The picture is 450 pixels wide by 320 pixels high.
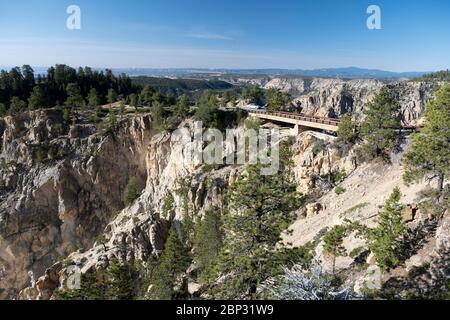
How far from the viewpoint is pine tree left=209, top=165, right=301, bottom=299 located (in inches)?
702

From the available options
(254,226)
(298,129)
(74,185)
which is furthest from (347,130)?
(74,185)

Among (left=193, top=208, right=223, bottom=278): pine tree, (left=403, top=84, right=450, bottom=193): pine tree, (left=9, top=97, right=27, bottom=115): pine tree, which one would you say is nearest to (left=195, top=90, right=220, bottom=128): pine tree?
(left=193, top=208, right=223, bottom=278): pine tree

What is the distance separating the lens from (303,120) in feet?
177

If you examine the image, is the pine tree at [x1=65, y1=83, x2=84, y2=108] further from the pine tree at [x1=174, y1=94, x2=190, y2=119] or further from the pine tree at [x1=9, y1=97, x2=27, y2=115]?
the pine tree at [x1=174, y1=94, x2=190, y2=119]

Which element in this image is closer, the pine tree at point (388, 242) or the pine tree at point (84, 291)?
the pine tree at point (388, 242)

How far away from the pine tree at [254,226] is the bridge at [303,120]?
3254cm

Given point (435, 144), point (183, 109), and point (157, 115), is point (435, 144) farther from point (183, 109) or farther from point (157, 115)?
point (157, 115)

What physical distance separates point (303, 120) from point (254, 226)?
127ft

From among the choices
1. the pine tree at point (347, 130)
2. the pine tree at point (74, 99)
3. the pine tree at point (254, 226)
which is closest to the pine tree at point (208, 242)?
the pine tree at point (347, 130)

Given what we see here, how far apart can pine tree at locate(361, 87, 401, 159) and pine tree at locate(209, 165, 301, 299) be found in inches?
988

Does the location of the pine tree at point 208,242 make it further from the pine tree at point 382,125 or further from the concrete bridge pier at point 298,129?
the pine tree at point 382,125

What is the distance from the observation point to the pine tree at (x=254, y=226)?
17828mm
